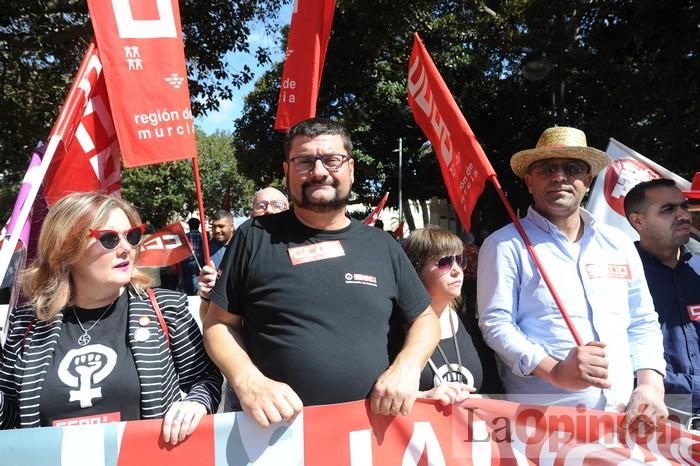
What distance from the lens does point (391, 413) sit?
84.2 inches

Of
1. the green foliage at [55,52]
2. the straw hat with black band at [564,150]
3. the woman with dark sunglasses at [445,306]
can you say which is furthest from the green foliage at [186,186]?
the straw hat with black band at [564,150]

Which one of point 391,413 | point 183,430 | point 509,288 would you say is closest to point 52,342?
point 183,430

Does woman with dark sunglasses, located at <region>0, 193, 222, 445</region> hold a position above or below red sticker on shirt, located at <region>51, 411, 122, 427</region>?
above

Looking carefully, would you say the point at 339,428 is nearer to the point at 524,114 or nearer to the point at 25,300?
the point at 25,300

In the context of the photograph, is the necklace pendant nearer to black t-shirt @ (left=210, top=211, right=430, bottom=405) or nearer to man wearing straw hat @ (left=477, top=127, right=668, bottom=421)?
black t-shirt @ (left=210, top=211, right=430, bottom=405)

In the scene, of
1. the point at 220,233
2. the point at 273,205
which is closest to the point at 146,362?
the point at 273,205

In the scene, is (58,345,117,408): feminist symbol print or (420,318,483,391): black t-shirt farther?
(420,318,483,391): black t-shirt

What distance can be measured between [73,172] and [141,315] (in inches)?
59.3

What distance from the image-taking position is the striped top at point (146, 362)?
2070mm

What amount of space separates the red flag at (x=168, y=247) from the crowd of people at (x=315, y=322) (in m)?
3.83

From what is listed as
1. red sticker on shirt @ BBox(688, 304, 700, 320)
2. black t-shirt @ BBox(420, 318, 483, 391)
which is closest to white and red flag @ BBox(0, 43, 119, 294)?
black t-shirt @ BBox(420, 318, 483, 391)

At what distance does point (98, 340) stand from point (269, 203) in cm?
260

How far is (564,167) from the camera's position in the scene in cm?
283

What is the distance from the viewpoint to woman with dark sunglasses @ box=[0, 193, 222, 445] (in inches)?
81.8
